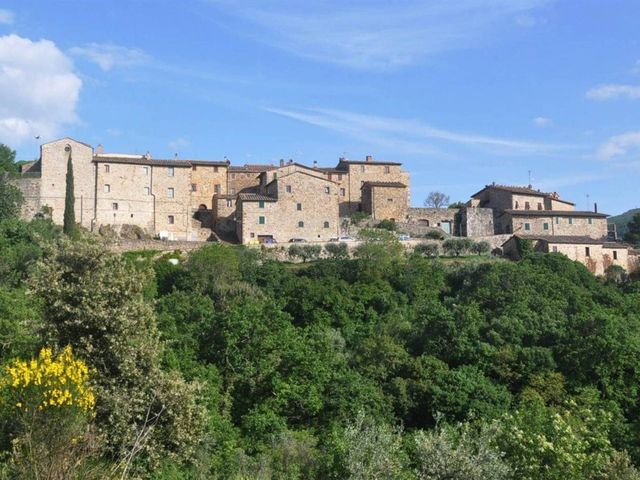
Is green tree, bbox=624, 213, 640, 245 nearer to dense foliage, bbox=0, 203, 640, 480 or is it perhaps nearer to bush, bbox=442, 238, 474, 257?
dense foliage, bbox=0, 203, 640, 480

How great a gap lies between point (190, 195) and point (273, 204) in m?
8.56

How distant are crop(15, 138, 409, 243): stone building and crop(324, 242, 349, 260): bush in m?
5.64

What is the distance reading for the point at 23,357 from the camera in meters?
23.4

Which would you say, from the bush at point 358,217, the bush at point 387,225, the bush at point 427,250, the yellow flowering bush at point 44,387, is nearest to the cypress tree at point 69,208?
the bush at point 358,217

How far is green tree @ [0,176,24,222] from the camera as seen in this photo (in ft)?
190

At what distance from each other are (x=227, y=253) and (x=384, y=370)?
1840 centimetres

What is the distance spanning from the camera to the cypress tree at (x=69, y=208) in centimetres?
5750

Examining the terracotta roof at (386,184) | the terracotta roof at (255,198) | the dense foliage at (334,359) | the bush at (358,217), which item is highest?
the terracotta roof at (386,184)

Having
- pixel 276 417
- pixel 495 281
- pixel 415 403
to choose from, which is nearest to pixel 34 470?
pixel 276 417

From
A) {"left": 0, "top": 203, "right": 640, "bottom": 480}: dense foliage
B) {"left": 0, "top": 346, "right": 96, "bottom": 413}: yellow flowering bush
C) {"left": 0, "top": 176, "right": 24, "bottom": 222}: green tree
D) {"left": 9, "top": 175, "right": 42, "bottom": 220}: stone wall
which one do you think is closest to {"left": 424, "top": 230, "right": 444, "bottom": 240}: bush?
{"left": 0, "top": 203, "right": 640, "bottom": 480}: dense foliage

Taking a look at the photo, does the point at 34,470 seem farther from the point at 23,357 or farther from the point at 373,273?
the point at 373,273

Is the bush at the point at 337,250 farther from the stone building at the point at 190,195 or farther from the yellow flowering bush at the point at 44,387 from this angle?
the yellow flowering bush at the point at 44,387

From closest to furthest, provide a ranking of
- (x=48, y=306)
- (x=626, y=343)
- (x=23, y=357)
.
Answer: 1. (x=48, y=306)
2. (x=23, y=357)
3. (x=626, y=343)

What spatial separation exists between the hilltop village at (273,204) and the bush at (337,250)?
5.18 m
